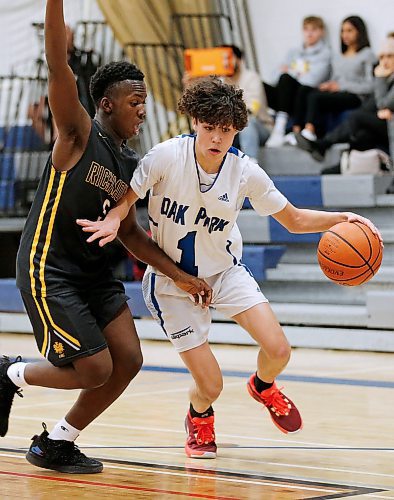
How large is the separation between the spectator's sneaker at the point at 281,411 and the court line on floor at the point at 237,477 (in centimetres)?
54

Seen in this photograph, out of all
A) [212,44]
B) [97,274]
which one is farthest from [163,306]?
[212,44]

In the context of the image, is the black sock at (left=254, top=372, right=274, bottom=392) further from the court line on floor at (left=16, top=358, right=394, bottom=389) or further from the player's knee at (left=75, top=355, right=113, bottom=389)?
the court line on floor at (left=16, top=358, right=394, bottom=389)

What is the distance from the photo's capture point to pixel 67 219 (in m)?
4.15

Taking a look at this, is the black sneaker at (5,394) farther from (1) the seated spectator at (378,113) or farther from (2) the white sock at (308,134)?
(2) the white sock at (308,134)

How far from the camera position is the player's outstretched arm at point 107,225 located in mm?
4055

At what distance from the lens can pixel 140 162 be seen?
442 cm

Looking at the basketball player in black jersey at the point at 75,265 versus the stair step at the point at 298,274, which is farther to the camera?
the stair step at the point at 298,274

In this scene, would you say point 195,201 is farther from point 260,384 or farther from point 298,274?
point 298,274

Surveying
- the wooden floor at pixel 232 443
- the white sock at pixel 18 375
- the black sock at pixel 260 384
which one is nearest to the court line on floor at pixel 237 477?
the wooden floor at pixel 232 443

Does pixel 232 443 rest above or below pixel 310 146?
below

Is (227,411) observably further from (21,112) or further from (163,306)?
(21,112)

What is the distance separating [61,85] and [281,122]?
7287 millimetres

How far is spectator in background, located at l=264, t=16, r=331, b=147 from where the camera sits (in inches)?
434

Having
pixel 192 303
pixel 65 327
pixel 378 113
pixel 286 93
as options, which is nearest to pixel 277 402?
pixel 192 303
